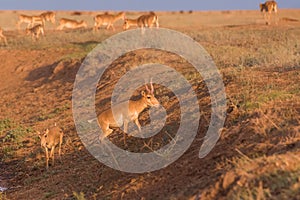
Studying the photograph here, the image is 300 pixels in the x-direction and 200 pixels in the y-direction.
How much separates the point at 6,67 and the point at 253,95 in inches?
715

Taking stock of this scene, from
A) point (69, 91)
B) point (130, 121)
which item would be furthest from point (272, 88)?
point (69, 91)

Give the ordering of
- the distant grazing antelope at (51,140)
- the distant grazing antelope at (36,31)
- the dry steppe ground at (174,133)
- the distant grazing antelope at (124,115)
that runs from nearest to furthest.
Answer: the dry steppe ground at (174,133) < the distant grazing antelope at (124,115) < the distant grazing antelope at (51,140) < the distant grazing antelope at (36,31)

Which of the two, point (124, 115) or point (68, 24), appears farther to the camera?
point (68, 24)

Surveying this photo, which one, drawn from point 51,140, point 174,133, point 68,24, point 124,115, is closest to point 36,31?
point 68,24

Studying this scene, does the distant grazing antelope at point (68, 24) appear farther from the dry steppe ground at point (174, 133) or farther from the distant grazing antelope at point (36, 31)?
the dry steppe ground at point (174, 133)

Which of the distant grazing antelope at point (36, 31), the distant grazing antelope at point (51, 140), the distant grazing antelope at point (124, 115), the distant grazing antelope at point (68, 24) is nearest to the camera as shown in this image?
the distant grazing antelope at point (124, 115)

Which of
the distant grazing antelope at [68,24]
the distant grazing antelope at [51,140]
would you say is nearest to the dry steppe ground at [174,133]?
the distant grazing antelope at [51,140]

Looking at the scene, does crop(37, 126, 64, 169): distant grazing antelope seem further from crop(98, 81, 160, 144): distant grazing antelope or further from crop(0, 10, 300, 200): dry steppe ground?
crop(98, 81, 160, 144): distant grazing antelope

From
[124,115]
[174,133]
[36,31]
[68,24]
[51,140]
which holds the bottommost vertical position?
[51,140]

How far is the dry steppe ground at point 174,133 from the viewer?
23.9 ft

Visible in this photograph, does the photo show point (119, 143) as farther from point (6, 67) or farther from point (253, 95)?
point (6, 67)

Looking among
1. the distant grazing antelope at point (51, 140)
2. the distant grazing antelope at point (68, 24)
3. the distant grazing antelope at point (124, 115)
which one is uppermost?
→ the distant grazing antelope at point (68, 24)

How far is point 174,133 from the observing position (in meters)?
11.4

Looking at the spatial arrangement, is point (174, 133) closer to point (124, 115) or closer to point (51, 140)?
point (124, 115)
